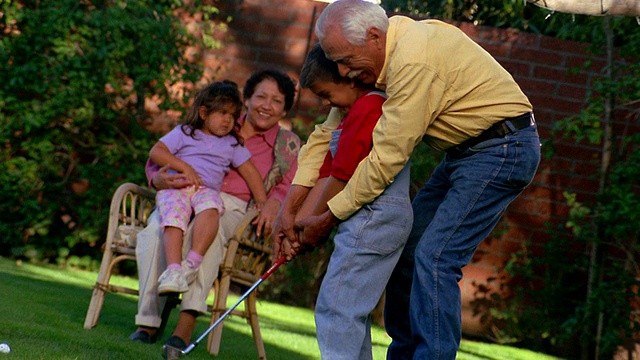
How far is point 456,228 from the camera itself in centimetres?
331

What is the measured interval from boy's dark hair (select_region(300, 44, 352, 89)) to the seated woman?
1.50 meters

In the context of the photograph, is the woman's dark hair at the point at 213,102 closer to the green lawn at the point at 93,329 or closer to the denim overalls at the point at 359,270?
the green lawn at the point at 93,329

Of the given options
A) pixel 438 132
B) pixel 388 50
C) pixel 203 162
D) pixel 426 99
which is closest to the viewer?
pixel 426 99

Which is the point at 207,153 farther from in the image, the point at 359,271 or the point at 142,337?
the point at 359,271

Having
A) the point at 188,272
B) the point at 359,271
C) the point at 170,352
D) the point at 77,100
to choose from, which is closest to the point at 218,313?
the point at 188,272

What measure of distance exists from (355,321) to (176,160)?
194 cm

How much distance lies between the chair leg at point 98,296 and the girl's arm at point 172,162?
0.49m

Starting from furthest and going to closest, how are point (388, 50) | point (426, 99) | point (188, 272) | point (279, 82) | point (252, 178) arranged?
point (279, 82), point (252, 178), point (188, 272), point (388, 50), point (426, 99)

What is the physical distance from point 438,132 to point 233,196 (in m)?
1.95

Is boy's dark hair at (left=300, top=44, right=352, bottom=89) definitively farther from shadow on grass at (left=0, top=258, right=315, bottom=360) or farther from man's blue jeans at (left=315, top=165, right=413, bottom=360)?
shadow on grass at (left=0, top=258, right=315, bottom=360)

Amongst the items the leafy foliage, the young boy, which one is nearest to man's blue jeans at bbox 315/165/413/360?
the young boy

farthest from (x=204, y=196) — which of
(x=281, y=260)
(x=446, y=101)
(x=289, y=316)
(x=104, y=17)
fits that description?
(x=104, y=17)

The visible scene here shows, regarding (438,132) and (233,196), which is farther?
(233,196)

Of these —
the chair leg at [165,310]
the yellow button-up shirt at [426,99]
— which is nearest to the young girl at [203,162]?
the chair leg at [165,310]
